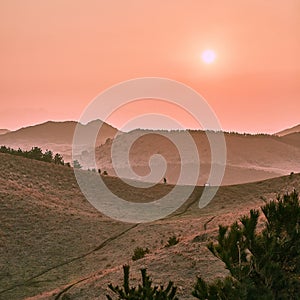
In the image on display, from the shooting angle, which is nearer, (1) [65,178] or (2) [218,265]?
(2) [218,265]

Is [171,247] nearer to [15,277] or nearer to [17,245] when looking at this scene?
[15,277]

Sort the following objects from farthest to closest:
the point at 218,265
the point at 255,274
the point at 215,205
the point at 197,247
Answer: the point at 215,205
the point at 197,247
the point at 218,265
the point at 255,274

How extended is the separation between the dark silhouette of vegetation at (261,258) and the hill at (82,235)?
42.4 feet

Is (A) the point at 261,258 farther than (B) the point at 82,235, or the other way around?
(B) the point at 82,235

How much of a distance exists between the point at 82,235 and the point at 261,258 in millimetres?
41427

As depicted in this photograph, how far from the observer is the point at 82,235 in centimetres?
5212

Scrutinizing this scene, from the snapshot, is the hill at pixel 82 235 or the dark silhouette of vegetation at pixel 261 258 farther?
the hill at pixel 82 235

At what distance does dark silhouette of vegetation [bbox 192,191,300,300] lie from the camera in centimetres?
1185

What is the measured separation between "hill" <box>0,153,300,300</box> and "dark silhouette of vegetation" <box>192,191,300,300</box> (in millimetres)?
12921

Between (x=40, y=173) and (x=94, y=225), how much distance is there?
22.7 metres

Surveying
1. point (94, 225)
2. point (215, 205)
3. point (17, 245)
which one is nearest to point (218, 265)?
point (17, 245)

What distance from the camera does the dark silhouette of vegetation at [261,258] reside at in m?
11.8

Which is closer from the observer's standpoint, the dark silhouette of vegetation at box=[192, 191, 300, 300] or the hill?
the dark silhouette of vegetation at box=[192, 191, 300, 300]

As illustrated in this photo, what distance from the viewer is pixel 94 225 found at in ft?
183
